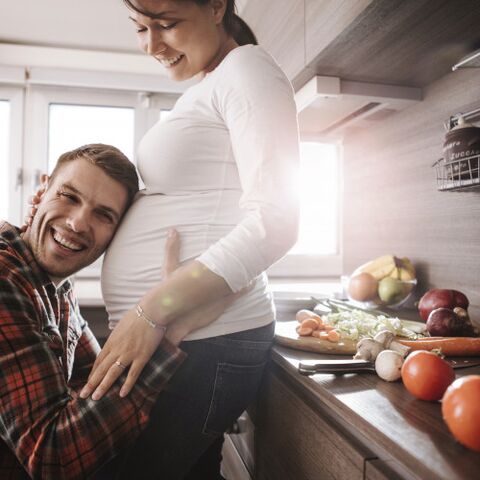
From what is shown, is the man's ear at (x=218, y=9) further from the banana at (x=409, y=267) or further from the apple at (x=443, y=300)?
the banana at (x=409, y=267)

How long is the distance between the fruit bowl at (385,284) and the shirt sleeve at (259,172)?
29.5 inches

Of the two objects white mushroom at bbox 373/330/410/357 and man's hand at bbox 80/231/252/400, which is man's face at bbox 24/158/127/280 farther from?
white mushroom at bbox 373/330/410/357

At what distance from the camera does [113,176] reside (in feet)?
2.79

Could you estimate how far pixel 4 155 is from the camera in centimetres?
252

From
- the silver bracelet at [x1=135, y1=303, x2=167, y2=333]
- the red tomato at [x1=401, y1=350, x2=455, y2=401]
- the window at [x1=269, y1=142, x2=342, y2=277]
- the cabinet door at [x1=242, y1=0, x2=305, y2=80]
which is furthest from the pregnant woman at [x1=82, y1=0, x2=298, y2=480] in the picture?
the window at [x1=269, y1=142, x2=342, y2=277]

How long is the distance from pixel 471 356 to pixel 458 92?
2.45 ft

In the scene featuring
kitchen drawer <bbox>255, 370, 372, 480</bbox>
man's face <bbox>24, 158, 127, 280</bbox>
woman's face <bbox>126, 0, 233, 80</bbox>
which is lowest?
kitchen drawer <bbox>255, 370, 372, 480</bbox>

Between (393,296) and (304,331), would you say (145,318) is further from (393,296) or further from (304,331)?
(393,296)

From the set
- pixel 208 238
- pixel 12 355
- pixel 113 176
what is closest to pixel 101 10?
pixel 113 176

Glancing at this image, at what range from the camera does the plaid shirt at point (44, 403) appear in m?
0.58

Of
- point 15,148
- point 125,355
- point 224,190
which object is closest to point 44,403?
point 125,355

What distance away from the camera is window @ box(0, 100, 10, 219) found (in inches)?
98.6

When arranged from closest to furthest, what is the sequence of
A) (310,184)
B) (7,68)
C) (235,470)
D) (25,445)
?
(25,445) → (235,470) → (7,68) → (310,184)

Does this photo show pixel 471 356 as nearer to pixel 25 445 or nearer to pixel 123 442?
pixel 123 442
